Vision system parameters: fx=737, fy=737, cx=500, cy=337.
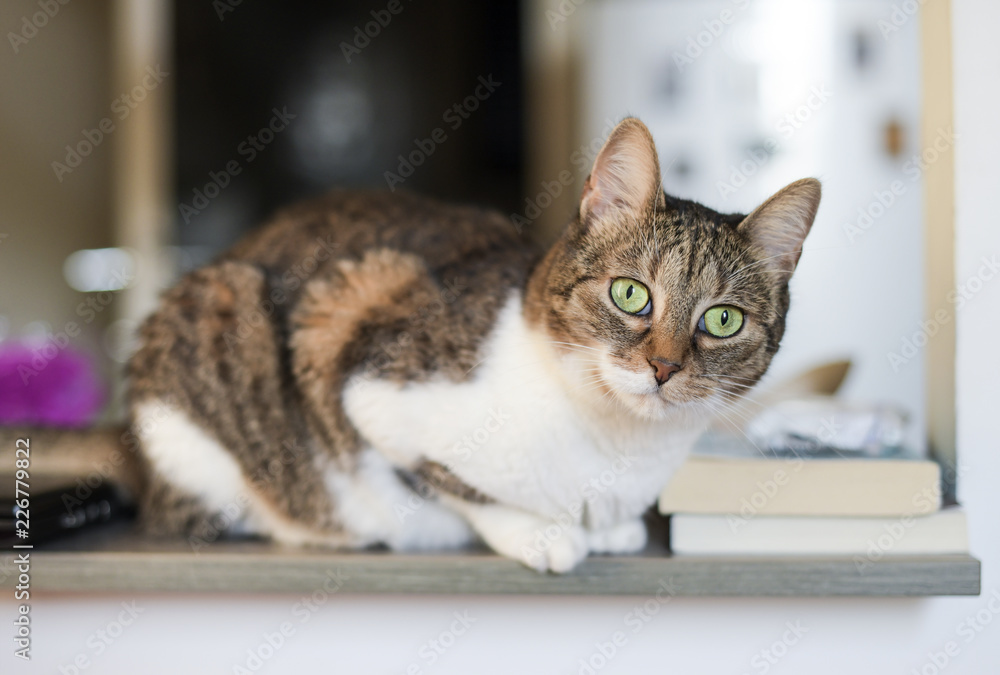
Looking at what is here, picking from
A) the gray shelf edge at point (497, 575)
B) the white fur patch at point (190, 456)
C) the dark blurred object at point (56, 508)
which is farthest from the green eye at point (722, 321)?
the dark blurred object at point (56, 508)

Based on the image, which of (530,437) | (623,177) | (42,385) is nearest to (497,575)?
(530,437)

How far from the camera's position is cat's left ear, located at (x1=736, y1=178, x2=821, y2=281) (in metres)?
0.81

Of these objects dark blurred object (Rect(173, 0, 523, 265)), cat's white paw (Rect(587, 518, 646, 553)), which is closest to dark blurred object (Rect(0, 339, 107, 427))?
cat's white paw (Rect(587, 518, 646, 553))

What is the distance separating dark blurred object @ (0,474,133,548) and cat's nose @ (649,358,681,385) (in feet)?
2.50

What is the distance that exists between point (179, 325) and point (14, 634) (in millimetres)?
440

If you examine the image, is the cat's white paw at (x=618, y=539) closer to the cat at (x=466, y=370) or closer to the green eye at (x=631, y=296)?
the cat at (x=466, y=370)

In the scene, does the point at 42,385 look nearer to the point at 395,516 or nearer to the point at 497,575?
the point at 395,516

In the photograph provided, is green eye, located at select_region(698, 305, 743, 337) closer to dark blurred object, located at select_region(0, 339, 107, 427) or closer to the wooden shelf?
the wooden shelf

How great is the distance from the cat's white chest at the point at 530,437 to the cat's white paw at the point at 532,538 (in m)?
0.02

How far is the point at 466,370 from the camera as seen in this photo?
0.91 meters

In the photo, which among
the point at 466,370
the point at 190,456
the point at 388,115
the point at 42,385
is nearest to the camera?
the point at 466,370

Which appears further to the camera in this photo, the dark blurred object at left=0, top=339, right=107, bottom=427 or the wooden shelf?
the dark blurred object at left=0, top=339, right=107, bottom=427

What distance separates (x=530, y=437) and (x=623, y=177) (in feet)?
1.07

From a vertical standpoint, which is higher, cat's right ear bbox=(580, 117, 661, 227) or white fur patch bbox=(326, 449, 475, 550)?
cat's right ear bbox=(580, 117, 661, 227)
